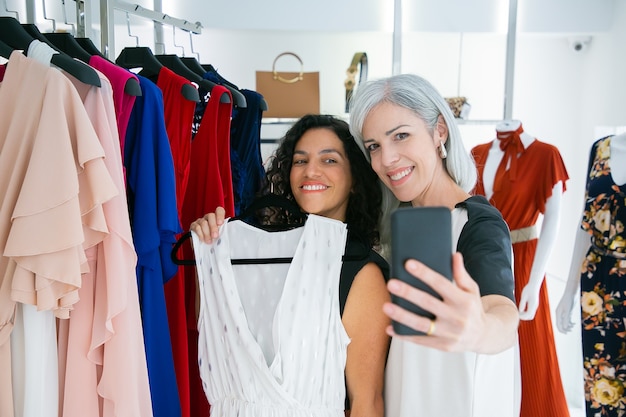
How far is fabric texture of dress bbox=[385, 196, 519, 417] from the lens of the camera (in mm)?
1225

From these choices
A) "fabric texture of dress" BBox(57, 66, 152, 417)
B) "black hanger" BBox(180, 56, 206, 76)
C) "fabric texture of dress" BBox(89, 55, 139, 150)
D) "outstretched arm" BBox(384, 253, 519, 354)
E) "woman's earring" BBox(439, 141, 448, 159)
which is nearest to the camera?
"outstretched arm" BBox(384, 253, 519, 354)

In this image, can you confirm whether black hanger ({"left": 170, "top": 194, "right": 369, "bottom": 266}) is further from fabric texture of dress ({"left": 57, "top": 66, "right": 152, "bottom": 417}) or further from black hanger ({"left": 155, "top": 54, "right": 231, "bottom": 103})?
black hanger ({"left": 155, "top": 54, "right": 231, "bottom": 103})

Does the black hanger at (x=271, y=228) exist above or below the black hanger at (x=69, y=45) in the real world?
below

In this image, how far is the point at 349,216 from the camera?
61.0 inches

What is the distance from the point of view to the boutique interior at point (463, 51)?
3219 mm

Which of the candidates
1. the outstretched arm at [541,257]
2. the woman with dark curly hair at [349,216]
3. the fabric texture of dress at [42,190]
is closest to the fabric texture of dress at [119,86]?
the fabric texture of dress at [42,190]

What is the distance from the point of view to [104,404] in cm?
127

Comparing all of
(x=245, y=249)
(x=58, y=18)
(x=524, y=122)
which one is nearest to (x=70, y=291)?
(x=245, y=249)

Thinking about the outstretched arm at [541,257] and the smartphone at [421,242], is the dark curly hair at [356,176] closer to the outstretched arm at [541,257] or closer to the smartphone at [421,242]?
the smartphone at [421,242]

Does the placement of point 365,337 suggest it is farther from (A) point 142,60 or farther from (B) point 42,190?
(A) point 142,60

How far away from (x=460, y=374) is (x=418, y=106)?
61 cm

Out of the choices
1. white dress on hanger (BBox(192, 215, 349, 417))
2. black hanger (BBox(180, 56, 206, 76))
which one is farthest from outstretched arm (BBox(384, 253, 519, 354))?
black hanger (BBox(180, 56, 206, 76))

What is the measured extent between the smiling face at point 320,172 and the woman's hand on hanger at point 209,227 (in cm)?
22

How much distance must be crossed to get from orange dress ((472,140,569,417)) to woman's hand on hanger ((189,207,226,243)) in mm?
1802
